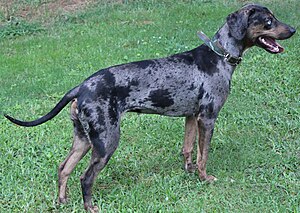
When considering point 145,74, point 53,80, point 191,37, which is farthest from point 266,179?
point 191,37

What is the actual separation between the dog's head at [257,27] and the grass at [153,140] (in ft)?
4.25

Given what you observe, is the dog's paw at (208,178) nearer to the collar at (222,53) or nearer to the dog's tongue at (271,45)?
the collar at (222,53)

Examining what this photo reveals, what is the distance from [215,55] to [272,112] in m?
1.83

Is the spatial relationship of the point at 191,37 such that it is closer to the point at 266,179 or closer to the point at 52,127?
the point at 52,127

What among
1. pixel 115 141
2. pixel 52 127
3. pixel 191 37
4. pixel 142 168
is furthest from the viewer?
pixel 191 37

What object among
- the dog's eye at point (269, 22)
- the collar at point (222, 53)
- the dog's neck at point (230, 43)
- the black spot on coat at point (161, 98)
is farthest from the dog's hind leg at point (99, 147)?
the dog's eye at point (269, 22)

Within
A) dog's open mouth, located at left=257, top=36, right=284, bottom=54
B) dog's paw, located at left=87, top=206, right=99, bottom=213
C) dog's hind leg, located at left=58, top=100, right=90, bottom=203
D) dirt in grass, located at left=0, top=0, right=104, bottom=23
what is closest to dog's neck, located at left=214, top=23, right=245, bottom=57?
dog's open mouth, located at left=257, top=36, right=284, bottom=54

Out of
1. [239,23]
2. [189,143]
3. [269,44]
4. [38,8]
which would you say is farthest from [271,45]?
[38,8]

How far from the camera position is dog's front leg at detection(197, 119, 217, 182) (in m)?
5.42

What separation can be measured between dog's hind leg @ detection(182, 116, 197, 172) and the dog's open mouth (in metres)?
1.03

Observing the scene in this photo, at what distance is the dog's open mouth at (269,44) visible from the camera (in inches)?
210

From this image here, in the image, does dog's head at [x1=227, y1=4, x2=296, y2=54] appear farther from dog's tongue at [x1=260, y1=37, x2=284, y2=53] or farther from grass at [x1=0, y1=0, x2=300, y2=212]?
grass at [x1=0, y1=0, x2=300, y2=212]

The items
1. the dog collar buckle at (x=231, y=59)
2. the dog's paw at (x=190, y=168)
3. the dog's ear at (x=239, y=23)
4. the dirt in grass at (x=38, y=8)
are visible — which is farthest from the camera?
the dirt in grass at (x=38, y=8)

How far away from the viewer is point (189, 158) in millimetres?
5711
